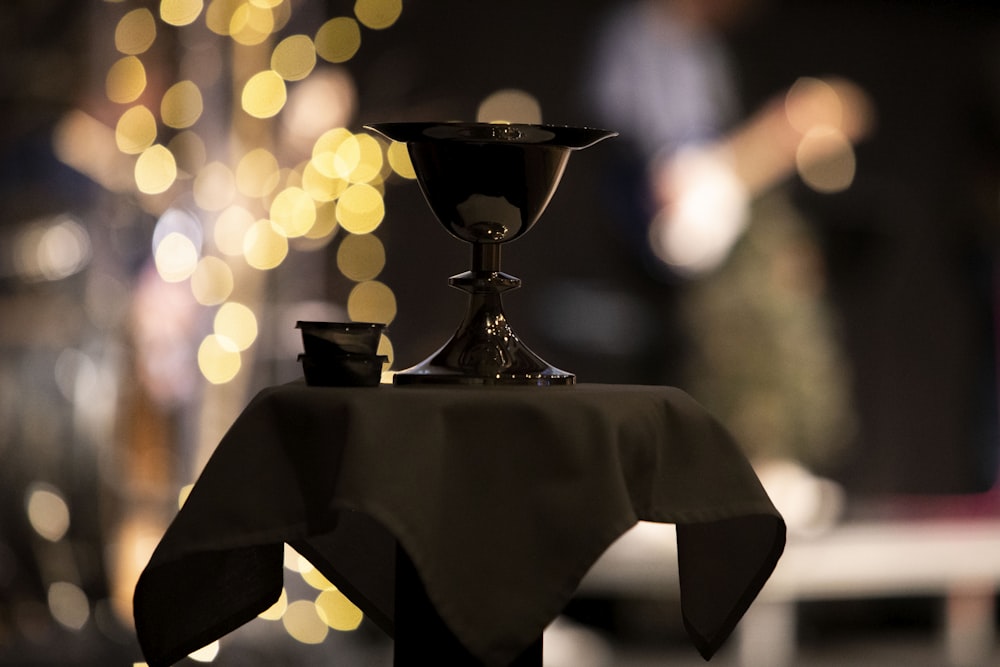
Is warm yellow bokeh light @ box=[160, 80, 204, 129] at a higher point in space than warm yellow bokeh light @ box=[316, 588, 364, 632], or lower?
higher

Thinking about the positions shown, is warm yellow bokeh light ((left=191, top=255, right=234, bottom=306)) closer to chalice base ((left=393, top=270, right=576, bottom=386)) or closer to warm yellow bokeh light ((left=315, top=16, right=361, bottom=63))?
warm yellow bokeh light ((left=315, top=16, right=361, bottom=63))

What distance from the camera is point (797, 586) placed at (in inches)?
141

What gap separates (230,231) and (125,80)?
0.44 meters

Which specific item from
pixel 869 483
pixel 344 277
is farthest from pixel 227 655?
pixel 869 483

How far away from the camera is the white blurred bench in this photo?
11.5ft

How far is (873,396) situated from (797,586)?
97cm

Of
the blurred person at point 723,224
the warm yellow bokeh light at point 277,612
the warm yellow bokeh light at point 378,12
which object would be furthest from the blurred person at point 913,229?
the warm yellow bokeh light at point 277,612

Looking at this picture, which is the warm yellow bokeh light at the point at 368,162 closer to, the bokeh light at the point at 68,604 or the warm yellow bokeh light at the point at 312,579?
the warm yellow bokeh light at the point at 312,579

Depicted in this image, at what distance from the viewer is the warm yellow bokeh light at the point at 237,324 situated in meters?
3.18

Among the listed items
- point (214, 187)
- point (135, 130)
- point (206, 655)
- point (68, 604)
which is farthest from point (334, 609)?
point (135, 130)

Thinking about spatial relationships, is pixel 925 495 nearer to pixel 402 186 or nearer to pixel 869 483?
pixel 869 483

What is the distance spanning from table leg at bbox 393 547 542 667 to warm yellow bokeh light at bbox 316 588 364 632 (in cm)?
184

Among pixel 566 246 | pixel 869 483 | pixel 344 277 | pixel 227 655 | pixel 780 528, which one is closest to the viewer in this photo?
pixel 780 528

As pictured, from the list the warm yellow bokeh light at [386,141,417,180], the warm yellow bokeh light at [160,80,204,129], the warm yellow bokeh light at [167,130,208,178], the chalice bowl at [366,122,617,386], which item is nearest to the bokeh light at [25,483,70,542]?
the warm yellow bokeh light at [167,130,208,178]
